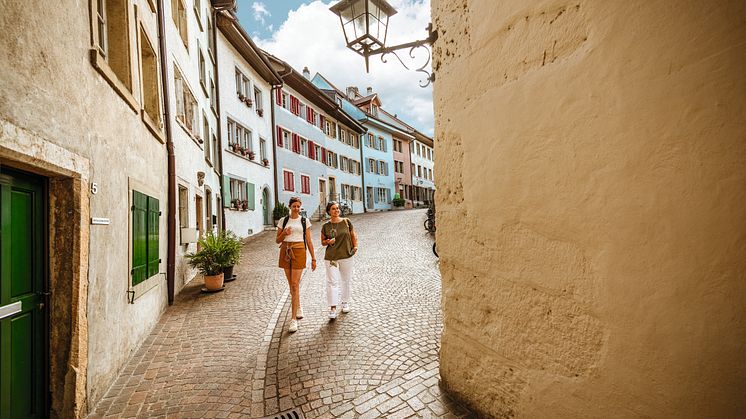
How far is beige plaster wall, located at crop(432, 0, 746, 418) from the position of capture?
50.4 inches

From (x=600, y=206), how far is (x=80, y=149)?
401 cm

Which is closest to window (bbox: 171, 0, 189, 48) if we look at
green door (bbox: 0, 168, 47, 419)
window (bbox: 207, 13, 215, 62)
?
window (bbox: 207, 13, 215, 62)

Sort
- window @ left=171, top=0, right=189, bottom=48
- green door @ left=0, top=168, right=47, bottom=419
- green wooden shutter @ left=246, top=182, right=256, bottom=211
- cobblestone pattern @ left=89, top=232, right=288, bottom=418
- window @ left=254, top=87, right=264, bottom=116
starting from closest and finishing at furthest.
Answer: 1. green door @ left=0, top=168, right=47, bottom=419
2. cobblestone pattern @ left=89, top=232, right=288, bottom=418
3. window @ left=171, top=0, right=189, bottom=48
4. green wooden shutter @ left=246, top=182, right=256, bottom=211
5. window @ left=254, top=87, right=264, bottom=116

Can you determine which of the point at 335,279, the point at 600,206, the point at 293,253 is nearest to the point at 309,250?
the point at 293,253

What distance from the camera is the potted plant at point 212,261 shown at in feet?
24.7

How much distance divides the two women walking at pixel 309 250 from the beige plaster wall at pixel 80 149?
190cm

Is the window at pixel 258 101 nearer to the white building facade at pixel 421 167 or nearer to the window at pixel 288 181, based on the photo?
the window at pixel 288 181

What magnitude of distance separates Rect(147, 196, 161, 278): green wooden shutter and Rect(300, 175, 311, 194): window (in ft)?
54.0

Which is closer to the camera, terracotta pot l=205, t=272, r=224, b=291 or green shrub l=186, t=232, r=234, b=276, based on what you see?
terracotta pot l=205, t=272, r=224, b=291

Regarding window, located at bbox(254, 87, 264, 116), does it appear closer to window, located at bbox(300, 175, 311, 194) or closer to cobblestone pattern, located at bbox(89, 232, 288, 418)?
window, located at bbox(300, 175, 311, 194)

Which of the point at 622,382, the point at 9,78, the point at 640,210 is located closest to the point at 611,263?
the point at 640,210

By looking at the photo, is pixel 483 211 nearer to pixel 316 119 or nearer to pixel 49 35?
pixel 49 35

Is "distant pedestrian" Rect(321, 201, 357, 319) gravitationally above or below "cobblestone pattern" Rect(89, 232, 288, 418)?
above

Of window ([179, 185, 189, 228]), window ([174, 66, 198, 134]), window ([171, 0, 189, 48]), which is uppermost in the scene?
window ([171, 0, 189, 48])
